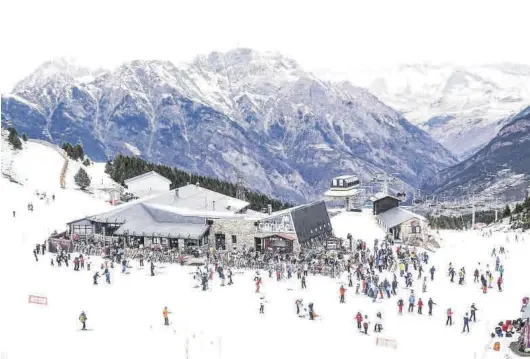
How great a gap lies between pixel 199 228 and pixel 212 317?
81.6 ft

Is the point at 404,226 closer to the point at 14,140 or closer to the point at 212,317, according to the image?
the point at 212,317

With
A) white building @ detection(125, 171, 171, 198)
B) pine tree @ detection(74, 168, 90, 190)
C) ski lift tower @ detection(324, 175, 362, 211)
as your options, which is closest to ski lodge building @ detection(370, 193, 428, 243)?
ski lift tower @ detection(324, 175, 362, 211)

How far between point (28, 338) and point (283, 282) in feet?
69.0

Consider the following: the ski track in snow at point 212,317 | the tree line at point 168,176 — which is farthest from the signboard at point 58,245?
the tree line at point 168,176

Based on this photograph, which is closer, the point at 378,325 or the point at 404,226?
the point at 378,325

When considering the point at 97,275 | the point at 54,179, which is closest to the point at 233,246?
the point at 97,275

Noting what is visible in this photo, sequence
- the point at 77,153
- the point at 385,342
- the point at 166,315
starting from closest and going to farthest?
1. the point at 385,342
2. the point at 166,315
3. the point at 77,153

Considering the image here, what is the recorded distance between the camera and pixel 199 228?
220 ft

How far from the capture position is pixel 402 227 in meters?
90.1

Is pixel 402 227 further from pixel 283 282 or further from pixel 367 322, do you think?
pixel 367 322

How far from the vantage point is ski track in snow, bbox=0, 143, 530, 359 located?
122ft

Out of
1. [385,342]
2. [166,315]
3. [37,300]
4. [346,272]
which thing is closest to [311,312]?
[385,342]

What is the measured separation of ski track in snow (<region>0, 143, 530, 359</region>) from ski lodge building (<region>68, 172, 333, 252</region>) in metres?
8.36

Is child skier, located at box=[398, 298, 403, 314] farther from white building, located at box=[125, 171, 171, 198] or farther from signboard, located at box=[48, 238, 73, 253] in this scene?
white building, located at box=[125, 171, 171, 198]
